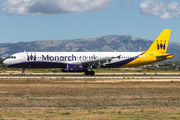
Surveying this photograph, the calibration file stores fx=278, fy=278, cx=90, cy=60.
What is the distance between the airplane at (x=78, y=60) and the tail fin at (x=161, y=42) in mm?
1710

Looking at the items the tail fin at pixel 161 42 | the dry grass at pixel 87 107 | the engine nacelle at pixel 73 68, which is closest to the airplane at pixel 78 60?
the engine nacelle at pixel 73 68

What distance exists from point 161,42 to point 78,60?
16.7 m

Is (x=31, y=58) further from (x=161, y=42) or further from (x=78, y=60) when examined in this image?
(x=161, y=42)

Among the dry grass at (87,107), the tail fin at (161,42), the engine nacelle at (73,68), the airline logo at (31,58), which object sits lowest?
the dry grass at (87,107)

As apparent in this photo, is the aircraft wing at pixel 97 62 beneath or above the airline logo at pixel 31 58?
beneath

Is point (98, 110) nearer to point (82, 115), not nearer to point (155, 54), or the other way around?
point (82, 115)

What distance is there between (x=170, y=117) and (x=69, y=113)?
5565mm

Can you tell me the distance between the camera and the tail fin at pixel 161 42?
5278cm

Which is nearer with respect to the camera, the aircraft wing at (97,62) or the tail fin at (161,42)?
the aircraft wing at (97,62)

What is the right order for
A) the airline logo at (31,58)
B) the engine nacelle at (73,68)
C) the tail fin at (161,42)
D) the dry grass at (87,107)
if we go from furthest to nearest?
the tail fin at (161,42)
the airline logo at (31,58)
the engine nacelle at (73,68)
the dry grass at (87,107)

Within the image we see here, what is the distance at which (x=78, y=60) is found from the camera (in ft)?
160

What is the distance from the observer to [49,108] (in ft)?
57.8

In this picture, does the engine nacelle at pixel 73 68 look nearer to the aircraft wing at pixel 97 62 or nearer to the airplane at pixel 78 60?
the airplane at pixel 78 60

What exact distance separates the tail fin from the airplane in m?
1.71
